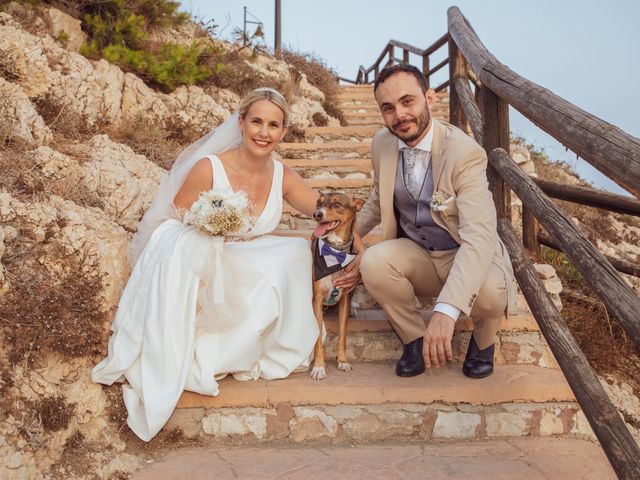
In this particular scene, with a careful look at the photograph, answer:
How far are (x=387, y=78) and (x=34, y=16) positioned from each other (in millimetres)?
4673

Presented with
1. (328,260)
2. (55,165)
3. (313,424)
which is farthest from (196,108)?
(313,424)

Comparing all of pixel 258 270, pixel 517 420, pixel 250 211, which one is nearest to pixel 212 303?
pixel 258 270

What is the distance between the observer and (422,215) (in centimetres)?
317

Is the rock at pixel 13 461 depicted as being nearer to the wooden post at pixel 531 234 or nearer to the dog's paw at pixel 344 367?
the dog's paw at pixel 344 367

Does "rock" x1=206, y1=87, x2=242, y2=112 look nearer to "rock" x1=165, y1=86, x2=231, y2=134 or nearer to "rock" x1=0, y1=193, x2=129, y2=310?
"rock" x1=165, y1=86, x2=231, y2=134

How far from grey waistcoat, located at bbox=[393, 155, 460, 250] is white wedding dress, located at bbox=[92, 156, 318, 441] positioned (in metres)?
0.68

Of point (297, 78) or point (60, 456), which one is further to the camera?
point (297, 78)

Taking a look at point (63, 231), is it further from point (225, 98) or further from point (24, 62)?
point (225, 98)

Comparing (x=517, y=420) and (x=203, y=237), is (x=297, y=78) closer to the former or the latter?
(x=203, y=237)

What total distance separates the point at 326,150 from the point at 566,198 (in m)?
3.50

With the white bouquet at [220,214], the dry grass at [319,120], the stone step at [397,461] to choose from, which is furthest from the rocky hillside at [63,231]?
the dry grass at [319,120]

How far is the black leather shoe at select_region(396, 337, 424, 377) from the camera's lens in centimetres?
313

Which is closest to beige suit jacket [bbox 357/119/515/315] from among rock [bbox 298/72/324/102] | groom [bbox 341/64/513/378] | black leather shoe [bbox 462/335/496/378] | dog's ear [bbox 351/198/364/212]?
groom [bbox 341/64/513/378]

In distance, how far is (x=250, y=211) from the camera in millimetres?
3652
